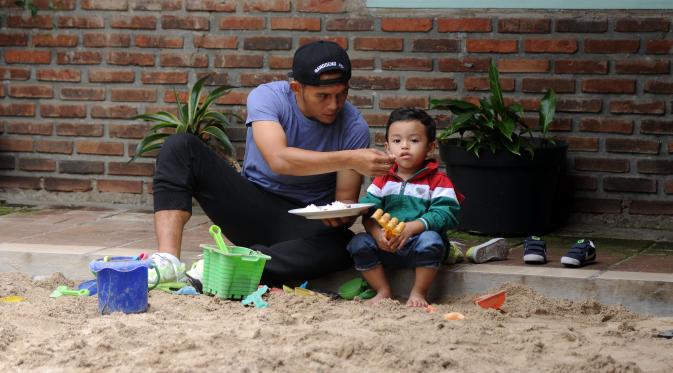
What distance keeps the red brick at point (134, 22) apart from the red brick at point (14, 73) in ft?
2.10

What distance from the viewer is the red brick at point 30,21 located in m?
6.45

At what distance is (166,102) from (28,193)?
3.49ft

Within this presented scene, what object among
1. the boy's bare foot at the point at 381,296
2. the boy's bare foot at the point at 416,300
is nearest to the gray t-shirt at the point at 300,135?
the boy's bare foot at the point at 381,296

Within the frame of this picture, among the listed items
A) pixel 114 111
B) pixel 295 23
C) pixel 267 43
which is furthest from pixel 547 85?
pixel 114 111

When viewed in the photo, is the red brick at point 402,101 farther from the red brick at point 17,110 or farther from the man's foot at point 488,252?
the red brick at point 17,110

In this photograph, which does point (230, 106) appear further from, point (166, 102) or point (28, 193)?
point (28, 193)

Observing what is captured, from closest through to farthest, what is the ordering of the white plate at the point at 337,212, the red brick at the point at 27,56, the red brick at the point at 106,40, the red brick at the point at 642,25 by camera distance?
the white plate at the point at 337,212, the red brick at the point at 642,25, the red brick at the point at 106,40, the red brick at the point at 27,56

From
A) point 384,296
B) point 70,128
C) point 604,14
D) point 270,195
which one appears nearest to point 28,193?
point 70,128

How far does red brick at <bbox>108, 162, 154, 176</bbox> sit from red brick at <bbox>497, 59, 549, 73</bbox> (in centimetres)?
219

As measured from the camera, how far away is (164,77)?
6.35 metres

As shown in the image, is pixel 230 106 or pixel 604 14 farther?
pixel 230 106

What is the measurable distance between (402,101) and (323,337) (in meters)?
2.81

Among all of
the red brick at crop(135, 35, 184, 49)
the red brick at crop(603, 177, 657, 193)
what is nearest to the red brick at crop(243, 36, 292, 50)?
the red brick at crop(135, 35, 184, 49)

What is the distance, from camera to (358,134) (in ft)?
14.6
